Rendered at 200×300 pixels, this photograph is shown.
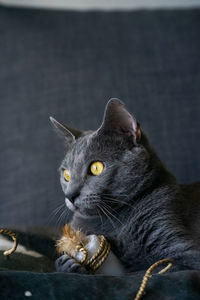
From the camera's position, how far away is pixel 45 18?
1.60 metres

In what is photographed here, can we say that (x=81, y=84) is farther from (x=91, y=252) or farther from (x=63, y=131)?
(x=91, y=252)

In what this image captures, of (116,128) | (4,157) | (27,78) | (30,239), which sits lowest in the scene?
(30,239)

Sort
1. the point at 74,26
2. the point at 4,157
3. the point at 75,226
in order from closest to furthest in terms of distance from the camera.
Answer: the point at 75,226 → the point at 4,157 → the point at 74,26

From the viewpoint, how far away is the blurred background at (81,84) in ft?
4.83

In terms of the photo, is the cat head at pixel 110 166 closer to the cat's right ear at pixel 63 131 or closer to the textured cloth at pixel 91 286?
the cat's right ear at pixel 63 131

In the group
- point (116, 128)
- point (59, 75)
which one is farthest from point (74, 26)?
point (116, 128)

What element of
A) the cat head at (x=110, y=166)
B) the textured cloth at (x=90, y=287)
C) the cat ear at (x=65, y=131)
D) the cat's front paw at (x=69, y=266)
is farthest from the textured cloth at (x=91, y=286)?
the cat ear at (x=65, y=131)

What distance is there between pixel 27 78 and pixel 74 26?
30 centimetres

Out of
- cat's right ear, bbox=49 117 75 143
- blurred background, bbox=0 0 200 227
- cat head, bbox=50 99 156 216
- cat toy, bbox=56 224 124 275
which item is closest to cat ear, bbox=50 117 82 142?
cat's right ear, bbox=49 117 75 143

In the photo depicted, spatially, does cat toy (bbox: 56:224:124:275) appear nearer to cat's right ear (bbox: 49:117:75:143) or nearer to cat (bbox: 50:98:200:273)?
cat (bbox: 50:98:200:273)

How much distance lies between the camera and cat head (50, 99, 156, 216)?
0.89m

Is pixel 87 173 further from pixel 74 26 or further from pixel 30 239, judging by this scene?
pixel 74 26

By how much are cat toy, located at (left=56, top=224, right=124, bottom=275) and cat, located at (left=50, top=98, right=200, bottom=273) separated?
37mm

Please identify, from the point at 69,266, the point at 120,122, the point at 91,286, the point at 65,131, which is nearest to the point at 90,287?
the point at 91,286
